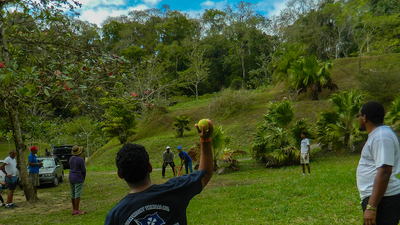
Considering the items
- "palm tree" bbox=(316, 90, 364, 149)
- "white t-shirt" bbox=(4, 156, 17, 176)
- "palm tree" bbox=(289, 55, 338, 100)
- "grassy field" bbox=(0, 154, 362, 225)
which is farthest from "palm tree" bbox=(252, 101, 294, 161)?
"white t-shirt" bbox=(4, 156, 17, 176)

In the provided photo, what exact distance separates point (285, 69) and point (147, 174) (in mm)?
26303

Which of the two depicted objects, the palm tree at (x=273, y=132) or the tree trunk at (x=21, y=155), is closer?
the tree trunk at (x=21, y=155)

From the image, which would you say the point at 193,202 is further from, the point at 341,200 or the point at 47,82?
the point at 47,82

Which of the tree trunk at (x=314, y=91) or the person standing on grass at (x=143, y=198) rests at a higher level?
the tree trunk at (x=314, y=91)

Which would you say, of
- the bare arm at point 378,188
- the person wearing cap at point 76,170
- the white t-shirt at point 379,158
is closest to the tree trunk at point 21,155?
the person wearing cap at point 76,170

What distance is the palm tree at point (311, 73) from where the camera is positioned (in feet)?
76.9

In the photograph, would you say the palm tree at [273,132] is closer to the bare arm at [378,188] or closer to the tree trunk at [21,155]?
the tree trunk at [21,155]

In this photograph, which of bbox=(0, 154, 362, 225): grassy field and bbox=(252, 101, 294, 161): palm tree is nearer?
bbox=(0, 154, 362, 225): grassy field

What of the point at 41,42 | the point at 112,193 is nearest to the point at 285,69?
the point at 112,193

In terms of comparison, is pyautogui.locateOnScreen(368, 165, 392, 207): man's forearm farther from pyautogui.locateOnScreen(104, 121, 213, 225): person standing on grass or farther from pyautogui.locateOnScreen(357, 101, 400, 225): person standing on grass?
pyautogui.locateOnScreen(104, 121, 213, 225): person standing on grass

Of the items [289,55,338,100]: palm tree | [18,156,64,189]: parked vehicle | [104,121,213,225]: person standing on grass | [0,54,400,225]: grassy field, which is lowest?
[0,54,400,225]: grassy field

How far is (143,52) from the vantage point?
160 feet

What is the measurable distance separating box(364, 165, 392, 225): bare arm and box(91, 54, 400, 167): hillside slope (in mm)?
18596

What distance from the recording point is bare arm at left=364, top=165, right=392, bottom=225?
9.80 ft
